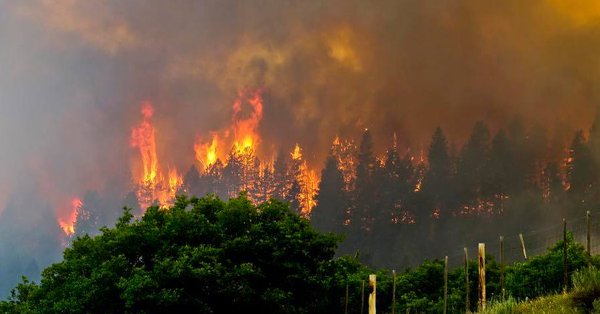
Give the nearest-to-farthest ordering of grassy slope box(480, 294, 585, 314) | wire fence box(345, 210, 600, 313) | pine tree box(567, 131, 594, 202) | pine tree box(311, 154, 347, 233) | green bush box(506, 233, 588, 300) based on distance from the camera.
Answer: grassy slope box(480, 294, 585, 314)
green bush box(506, 233, 588, 300)
wire fence box(345, 210, 600, 313)
pine tree box(567, 131, 594, 202)
pine tree box(311, 154, 347, 233)

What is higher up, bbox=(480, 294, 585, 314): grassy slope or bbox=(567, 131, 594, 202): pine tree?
bbox=(567, 131, 594, 202): pine tree

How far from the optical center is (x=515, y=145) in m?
148

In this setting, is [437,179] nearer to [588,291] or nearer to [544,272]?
[544,272]

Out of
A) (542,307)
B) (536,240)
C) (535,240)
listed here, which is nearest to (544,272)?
(542,307)

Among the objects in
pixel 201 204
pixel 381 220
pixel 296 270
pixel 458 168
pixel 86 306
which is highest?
pixel 458 168

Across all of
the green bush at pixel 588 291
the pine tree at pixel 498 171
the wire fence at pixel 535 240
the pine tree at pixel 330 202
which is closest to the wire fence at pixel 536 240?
the wire fence at pixel 535 240

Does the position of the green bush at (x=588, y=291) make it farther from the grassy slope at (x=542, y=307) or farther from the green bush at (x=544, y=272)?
the green bush at (x=544, y=272)

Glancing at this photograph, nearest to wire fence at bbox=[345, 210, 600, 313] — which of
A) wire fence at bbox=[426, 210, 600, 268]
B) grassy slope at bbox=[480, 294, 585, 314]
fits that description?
wire fence at bbox=[426, 210, 600, 268]

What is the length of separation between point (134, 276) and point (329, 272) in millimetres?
16502

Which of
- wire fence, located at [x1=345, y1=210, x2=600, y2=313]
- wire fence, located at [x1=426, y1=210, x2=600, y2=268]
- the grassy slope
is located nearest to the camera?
the grassy slope

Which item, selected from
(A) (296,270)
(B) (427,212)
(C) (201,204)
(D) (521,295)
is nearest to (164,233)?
(C) (201,204)

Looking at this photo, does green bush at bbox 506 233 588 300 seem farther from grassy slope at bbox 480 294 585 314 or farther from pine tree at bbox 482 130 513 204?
pine tree at bbox 482 130 513 204

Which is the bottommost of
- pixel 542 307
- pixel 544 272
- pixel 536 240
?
pixel 542 307

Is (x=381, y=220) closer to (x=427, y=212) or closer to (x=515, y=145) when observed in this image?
(x=427, y=212)
